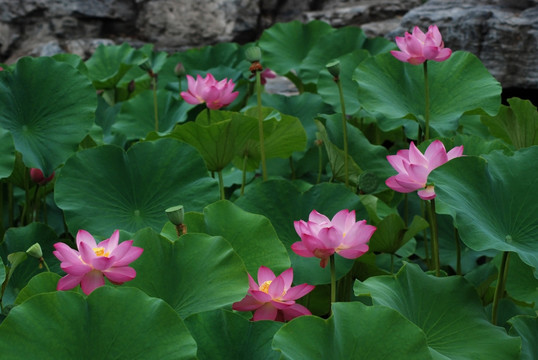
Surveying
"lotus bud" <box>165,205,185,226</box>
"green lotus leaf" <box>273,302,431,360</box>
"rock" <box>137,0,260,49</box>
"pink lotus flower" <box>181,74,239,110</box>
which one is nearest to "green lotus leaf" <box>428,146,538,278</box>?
"green lotus leaf" <box>273,302,431,360</box>

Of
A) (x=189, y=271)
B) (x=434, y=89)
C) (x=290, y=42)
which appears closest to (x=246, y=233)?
(x=189, y=271)

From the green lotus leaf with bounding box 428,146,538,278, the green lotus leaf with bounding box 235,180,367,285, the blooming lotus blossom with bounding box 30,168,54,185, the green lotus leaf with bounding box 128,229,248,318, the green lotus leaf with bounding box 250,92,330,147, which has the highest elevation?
the green lotus leaf with bounding box 428,146,538,278

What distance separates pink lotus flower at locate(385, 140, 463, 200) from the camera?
85cm

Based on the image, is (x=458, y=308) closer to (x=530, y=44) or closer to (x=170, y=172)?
(x=170, y=172)

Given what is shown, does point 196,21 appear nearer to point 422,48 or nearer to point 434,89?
point 434,89

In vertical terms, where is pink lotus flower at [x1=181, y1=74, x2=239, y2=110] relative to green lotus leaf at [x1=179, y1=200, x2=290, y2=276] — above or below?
above

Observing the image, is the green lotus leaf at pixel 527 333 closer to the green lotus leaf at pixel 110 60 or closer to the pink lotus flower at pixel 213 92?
the pink lotus flower at pixel 213 92

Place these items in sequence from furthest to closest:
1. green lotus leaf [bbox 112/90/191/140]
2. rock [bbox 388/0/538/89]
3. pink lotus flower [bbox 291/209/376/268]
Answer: rock [bbox 388/0/538/89], green lotus leaf [bbox 112/90/191/140], pink lotus flower [bbox 291/209/376/268]

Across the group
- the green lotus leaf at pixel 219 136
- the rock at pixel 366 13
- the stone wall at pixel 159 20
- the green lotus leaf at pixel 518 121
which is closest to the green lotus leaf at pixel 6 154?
the green lotus leaf at pixel 219 136

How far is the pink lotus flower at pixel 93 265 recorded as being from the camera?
72 centimetres

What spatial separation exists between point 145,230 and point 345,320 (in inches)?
11.2

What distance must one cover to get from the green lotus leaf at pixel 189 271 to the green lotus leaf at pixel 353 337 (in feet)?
0.37

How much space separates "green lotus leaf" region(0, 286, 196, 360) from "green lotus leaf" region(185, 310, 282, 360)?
7 centimetres

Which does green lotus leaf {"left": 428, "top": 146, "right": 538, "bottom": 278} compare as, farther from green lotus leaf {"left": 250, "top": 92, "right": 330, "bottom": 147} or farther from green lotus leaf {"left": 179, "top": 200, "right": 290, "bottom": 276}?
green lotus leaf {"left": 250, "top": 92, "right": 330, "bottom": 147}
